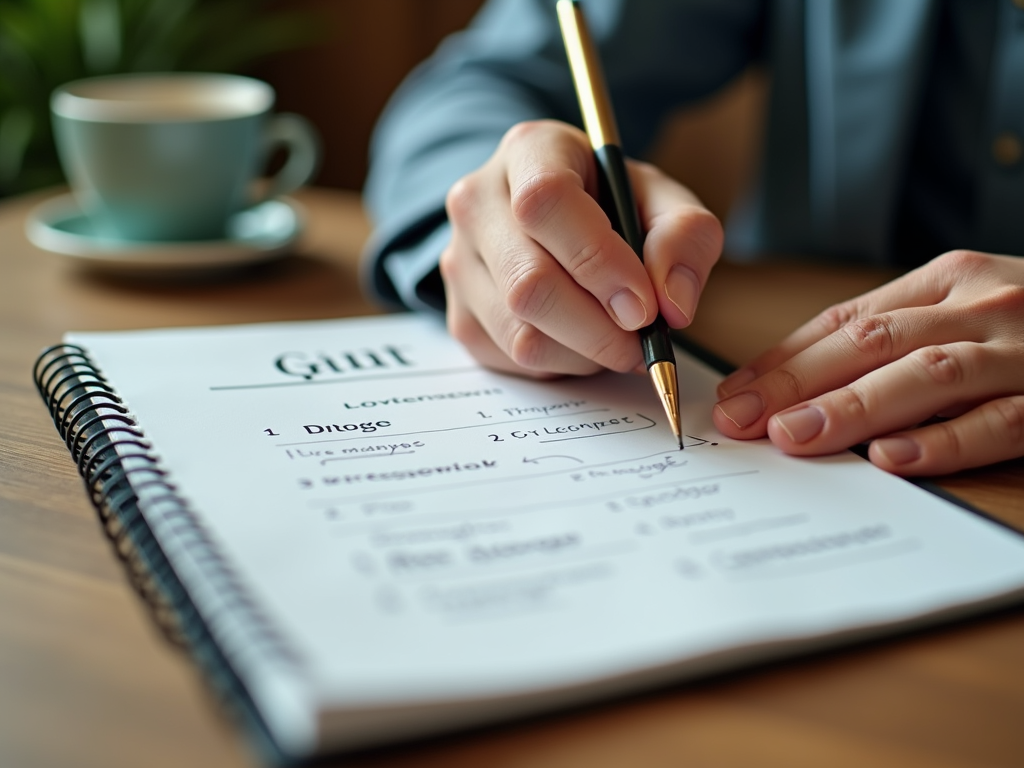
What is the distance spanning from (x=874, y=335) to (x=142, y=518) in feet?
1.06

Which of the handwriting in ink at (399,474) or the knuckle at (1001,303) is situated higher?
the knuckle at (1001,303)

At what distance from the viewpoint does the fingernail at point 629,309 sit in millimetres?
433

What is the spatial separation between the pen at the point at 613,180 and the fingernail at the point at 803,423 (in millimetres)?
45

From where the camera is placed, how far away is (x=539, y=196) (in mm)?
445

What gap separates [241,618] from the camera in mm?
263

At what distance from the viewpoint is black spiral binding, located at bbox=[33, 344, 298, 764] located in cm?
26

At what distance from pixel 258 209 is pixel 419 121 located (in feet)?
0.60

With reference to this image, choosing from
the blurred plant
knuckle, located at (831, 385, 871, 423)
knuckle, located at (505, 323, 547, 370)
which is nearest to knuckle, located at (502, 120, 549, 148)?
knuckle, located at (505, 323, 547, 370)

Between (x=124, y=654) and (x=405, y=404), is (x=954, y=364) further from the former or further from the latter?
(x=124, y=654)

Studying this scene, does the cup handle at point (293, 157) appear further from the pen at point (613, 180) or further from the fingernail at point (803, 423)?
the fingernail at point (803, 423)

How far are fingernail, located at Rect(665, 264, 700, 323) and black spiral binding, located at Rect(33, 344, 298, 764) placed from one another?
0.23 meters

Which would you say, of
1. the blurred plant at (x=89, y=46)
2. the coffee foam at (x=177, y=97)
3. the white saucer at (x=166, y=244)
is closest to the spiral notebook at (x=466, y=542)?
the white saucer at (x=166, y=244)

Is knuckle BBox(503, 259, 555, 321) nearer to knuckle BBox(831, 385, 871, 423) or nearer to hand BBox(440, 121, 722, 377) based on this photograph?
hand BBox(440, 121, 722, 377)

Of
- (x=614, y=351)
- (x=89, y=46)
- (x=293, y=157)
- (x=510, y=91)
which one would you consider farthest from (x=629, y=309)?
(x=89, y=46)
